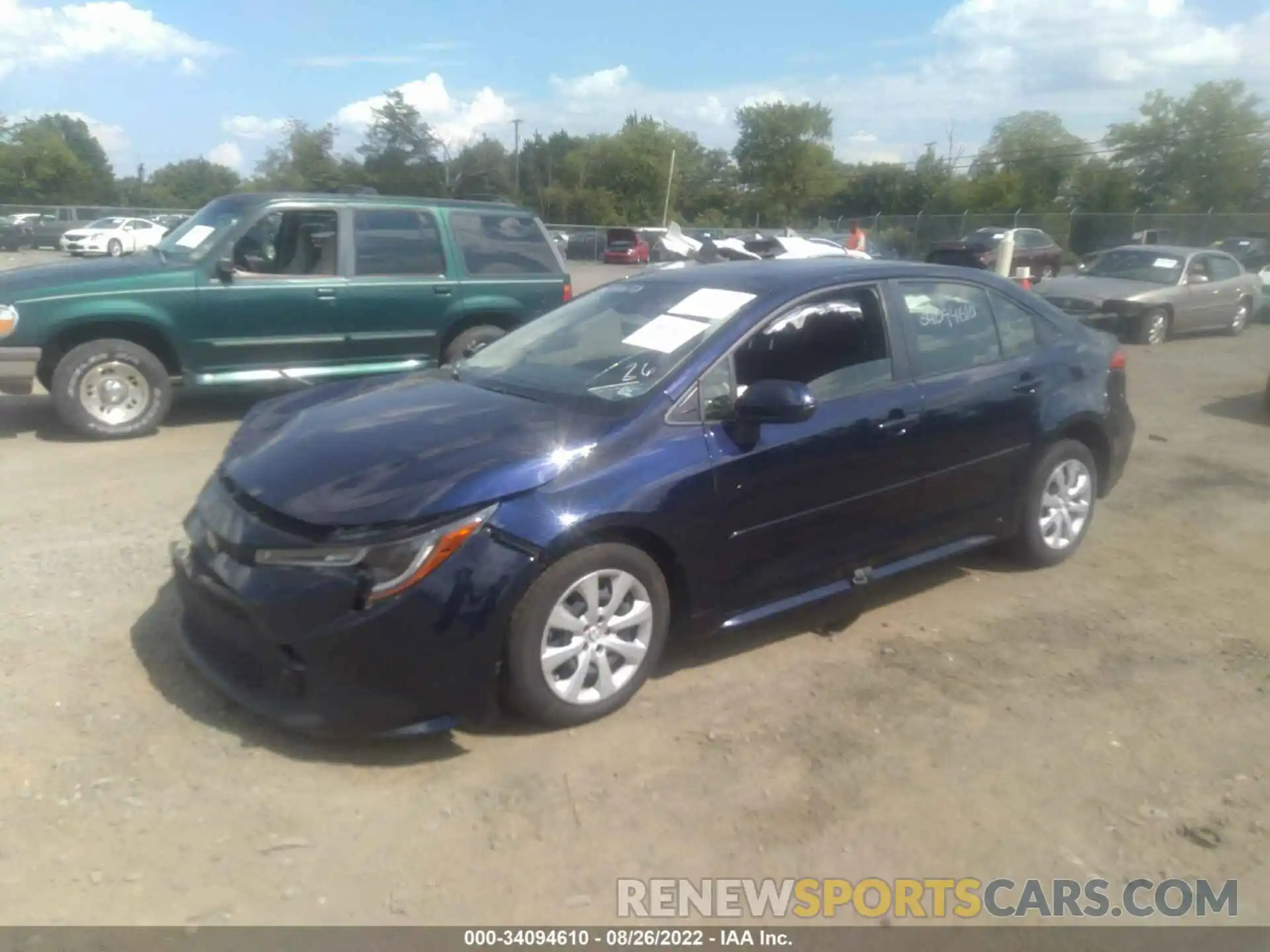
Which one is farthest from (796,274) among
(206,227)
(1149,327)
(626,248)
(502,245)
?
(626,248)

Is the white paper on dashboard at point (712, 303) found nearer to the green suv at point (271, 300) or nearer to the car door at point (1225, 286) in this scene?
the green suv at point (271, 300)

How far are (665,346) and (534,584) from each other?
1.31 metres

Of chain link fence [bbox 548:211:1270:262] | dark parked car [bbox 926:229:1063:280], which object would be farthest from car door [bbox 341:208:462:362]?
chain link fence [bbox 548:211:1270:262]

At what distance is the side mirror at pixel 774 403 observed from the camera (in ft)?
13.5

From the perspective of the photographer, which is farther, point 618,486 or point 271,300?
point 271,300

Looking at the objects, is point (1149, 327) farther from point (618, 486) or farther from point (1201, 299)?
point (618, 486)

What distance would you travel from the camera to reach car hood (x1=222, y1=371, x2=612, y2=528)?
3.62 m

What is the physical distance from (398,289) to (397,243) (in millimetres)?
410

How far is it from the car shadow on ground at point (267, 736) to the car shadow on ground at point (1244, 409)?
9.17 metres

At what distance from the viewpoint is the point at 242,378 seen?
838 cm

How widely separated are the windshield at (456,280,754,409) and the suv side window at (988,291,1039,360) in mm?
1589

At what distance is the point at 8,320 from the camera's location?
7.55 meters

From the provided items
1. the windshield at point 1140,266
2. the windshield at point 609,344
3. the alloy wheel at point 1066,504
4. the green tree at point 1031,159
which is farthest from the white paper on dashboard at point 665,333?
the green tree at point 1031,159

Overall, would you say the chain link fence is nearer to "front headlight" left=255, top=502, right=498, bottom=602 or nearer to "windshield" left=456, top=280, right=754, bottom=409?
"windshield" left=456, top=280, right=754, bottom=409
